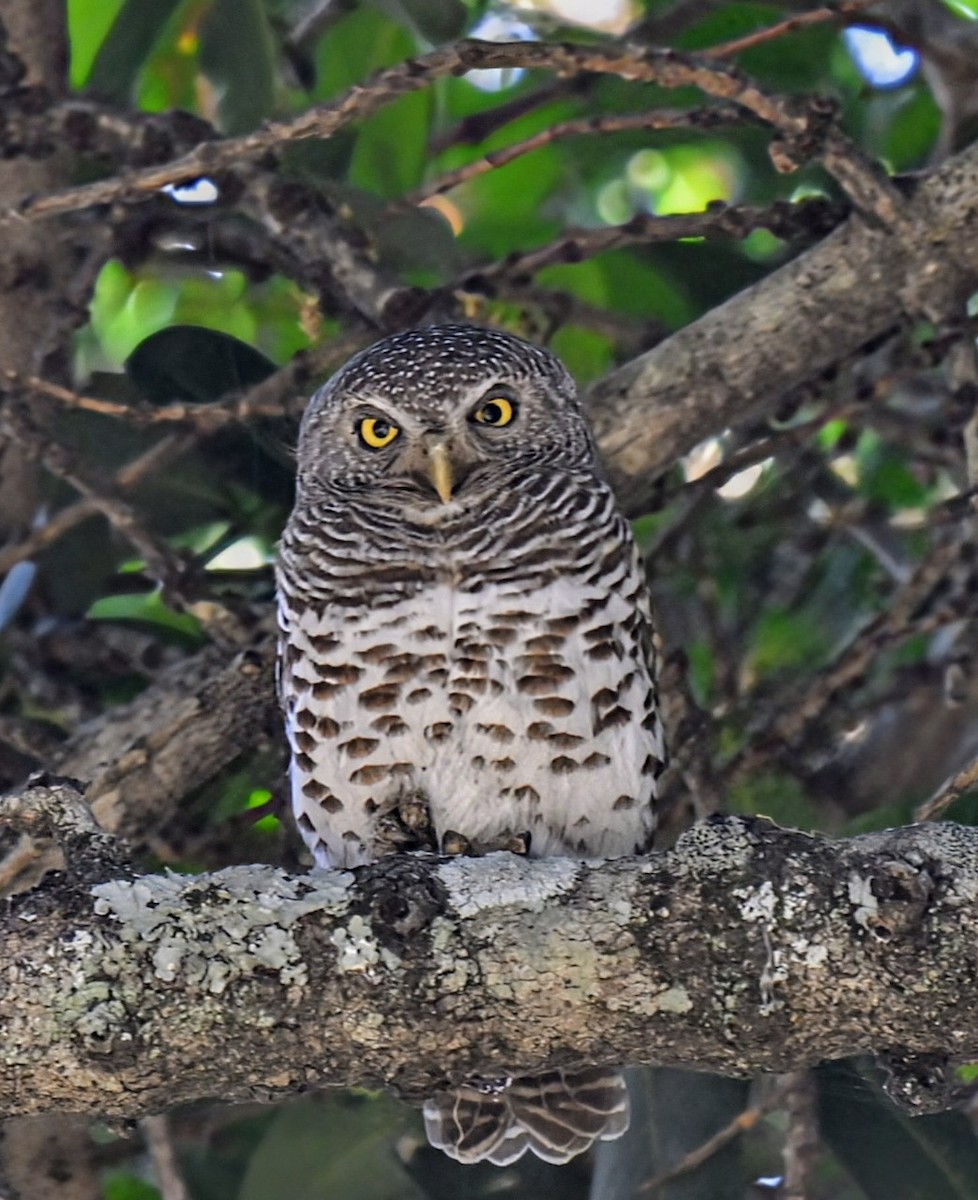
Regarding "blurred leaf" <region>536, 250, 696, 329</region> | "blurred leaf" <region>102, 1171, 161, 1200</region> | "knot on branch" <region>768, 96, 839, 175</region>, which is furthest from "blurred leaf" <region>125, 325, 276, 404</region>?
"blurred leaf" <region>102, 1171, 161, 1200</region>

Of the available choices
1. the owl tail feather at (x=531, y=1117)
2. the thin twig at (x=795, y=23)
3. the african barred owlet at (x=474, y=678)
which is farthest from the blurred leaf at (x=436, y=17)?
the owl tail feather at (x=531, y=1117)

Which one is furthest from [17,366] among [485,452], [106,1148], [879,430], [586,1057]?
[586,1057]

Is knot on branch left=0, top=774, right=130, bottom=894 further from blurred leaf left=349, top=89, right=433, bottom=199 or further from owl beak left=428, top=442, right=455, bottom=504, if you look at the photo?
blurred leaf left=349, top=89, right=433, bottom=199

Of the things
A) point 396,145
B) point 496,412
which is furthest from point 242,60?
point 496,412

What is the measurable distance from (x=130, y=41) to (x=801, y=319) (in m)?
1.45

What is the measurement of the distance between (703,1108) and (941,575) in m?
1.20

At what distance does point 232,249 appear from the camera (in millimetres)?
4172


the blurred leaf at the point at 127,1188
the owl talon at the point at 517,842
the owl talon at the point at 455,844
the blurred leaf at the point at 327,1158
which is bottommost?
the blurred leaf at the point at 127,1188

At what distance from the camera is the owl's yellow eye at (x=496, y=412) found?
3748mm

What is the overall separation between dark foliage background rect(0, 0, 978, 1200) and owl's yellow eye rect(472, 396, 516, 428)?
276mm

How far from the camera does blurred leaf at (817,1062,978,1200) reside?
10.3 ft

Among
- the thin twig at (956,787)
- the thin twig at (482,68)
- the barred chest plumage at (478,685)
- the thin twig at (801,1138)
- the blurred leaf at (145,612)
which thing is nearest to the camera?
the thin twig at (956,787)

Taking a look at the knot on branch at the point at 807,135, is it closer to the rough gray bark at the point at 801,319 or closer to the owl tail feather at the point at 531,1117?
the rough gray bark at the point at 801,319

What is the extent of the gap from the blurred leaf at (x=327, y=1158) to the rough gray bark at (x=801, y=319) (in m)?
1.44
